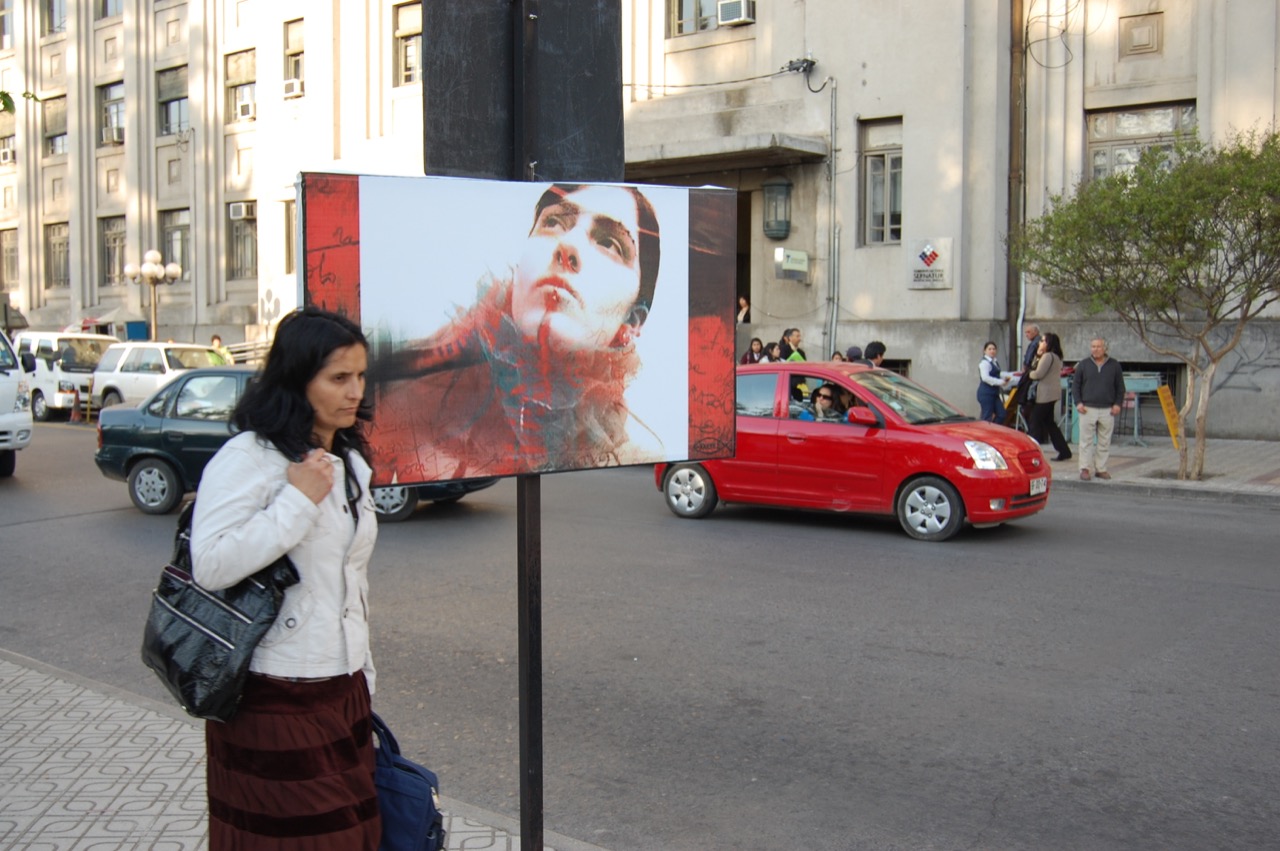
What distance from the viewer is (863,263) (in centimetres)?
2205

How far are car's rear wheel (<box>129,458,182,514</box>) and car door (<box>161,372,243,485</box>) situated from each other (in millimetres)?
173

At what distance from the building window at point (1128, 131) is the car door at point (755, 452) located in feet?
33.2

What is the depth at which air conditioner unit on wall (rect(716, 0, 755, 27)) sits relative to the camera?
23000 millimetres

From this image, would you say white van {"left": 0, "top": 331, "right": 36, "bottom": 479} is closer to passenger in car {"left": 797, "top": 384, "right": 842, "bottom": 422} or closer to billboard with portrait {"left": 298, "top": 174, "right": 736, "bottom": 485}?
passenger in car {"left": 797, "top": 384, "right": 842, "bottom": 422}

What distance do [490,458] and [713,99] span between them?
2145 cm

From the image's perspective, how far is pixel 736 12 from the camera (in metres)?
23.1

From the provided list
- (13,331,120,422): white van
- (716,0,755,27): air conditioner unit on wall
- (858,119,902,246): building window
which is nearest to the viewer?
(858,119,902,246): building window

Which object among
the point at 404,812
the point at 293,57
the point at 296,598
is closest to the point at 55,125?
the point at 293,57

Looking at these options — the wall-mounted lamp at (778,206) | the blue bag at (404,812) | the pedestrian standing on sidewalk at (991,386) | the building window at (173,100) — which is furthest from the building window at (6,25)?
the blue bag at (404,812)

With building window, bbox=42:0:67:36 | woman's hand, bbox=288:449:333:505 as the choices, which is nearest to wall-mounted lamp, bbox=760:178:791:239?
woman's hand, bbox=288:449:333:505

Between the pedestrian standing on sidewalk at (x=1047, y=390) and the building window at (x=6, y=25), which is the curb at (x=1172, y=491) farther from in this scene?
the building window at (x=6, y=25)

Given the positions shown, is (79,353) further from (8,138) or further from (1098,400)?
(1098,400)

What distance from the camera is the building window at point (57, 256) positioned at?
1560 inches

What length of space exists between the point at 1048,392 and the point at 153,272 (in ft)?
76.2
